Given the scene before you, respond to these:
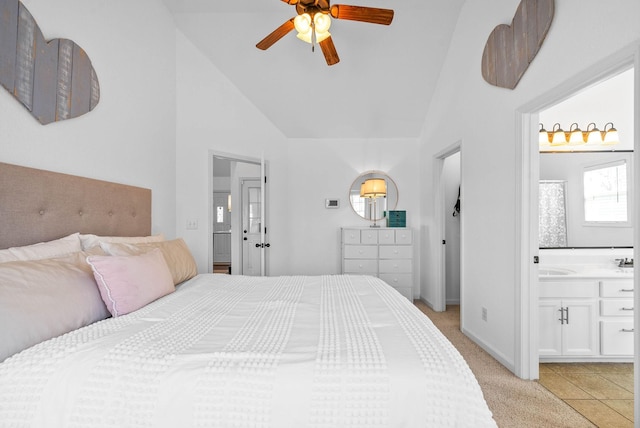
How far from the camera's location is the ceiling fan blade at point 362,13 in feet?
6.75

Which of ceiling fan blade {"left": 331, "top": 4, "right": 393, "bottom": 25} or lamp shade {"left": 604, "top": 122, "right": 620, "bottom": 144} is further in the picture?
lamp shade {"left": 604, "top": 122, "right": 620, "bottom": 144}

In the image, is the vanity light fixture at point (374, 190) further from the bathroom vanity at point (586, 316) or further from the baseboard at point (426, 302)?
the bathroom vanity at point (586, 316)

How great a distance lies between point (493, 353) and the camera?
258cm

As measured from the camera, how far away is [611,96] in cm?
288

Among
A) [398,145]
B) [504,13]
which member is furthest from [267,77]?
[504,13]

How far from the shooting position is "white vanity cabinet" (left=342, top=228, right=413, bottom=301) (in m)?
4.07

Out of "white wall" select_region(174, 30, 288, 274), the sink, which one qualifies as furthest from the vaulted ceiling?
the sink

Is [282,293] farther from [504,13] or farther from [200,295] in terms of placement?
[504,13]

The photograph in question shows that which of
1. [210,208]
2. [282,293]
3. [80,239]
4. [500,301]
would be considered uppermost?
[210,208]

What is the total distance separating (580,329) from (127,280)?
320cm

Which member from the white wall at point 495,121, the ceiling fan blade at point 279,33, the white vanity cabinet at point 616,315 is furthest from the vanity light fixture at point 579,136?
the ceiling fan blade at point 279,33

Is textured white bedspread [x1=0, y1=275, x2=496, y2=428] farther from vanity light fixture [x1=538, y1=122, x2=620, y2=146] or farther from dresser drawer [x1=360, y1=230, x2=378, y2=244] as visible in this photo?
dresser drawer [x1=360, y1=230, x2=378, y2=244]

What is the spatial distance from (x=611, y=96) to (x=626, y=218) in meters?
1.13

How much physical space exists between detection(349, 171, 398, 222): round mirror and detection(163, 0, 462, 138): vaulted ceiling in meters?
0.67
